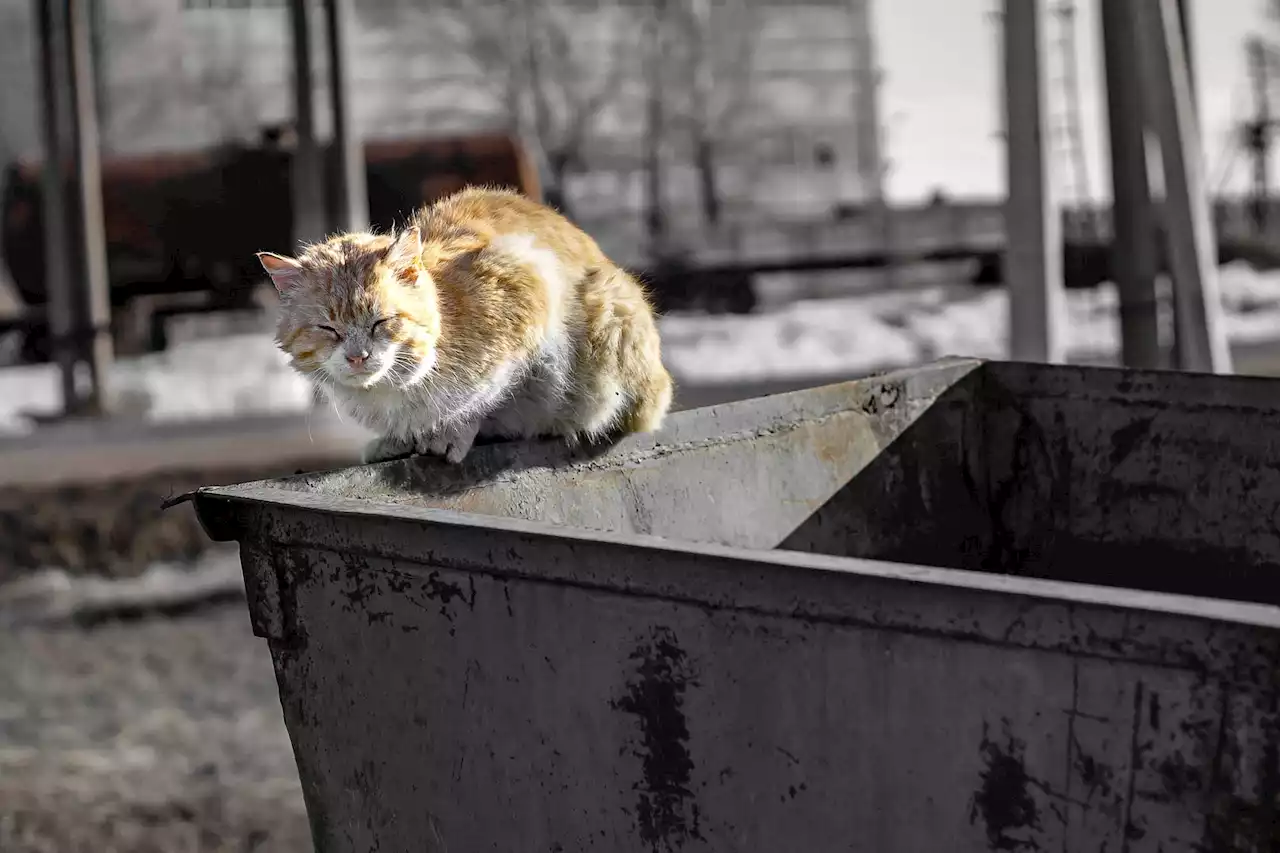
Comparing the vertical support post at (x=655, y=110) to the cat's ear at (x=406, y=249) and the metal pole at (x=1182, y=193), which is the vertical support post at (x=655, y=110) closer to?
the metal pole at (x=1182, y=193)

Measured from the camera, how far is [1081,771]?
1049 mm

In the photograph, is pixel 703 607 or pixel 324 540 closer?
pixel 703 607

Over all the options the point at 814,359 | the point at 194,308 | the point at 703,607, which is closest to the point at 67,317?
the point at 194,308

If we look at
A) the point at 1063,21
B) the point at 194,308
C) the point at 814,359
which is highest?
the point at 1063,21

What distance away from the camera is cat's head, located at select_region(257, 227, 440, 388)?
5.76 ft

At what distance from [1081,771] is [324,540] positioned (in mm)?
856

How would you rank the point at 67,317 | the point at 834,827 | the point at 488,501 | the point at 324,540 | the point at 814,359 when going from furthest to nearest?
the point at 814,359
the point at 67,317
the point at 488,501
the point at 324,540
the point at 834,827

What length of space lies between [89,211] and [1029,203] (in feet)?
16.3

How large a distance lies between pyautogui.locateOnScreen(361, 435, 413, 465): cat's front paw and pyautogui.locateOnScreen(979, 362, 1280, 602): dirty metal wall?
1.15m

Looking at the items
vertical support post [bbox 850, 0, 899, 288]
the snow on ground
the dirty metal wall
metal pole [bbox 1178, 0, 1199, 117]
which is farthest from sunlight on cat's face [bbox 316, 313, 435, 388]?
vertical support post [bbox 850, 0, 899, 288]

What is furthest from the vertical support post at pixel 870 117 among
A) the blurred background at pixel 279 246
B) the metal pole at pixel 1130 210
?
the metal pole at pixel 1130 210

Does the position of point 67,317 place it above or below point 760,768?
above

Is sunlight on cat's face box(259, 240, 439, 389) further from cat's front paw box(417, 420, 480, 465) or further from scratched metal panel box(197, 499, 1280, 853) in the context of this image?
scratched metal panel box(197, 499, 1280, 853)

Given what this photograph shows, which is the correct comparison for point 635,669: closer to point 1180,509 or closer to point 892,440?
point 892,440
